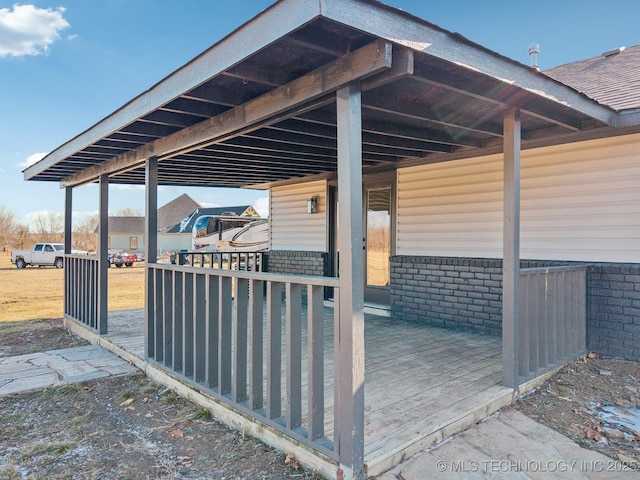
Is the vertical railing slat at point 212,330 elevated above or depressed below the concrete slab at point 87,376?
above

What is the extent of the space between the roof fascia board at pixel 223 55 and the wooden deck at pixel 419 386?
7.14 ft

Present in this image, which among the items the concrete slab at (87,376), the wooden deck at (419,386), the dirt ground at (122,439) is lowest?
the dirt ground at (122,439)

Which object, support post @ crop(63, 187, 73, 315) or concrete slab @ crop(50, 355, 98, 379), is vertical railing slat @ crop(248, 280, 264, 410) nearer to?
concrete slab @ crop(50, 355, 98, 379)

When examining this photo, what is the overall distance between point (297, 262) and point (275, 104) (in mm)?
5151

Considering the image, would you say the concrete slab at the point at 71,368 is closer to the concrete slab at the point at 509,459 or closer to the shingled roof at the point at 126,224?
the concrete slab at the point at 509,459

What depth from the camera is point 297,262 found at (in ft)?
25.7

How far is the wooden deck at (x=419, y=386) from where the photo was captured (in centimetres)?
245

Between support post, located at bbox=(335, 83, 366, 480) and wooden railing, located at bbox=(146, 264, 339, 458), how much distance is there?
9cm

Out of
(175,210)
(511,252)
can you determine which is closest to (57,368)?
(511,252)

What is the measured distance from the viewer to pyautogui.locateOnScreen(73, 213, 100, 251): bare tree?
133ft

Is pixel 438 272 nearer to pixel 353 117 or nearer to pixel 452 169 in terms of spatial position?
pixel 452 169

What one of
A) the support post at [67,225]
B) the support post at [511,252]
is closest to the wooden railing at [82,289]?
the support post at [67,225]

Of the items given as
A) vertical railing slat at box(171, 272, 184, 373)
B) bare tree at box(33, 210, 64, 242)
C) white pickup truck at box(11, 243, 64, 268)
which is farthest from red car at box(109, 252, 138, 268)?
bare tree at box(33, 210, 64, 242)

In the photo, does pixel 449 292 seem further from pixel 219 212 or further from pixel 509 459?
pixel 219 212
